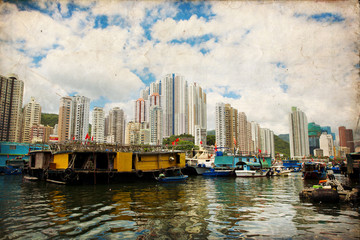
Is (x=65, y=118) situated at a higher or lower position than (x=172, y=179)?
higher

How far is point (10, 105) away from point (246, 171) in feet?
314

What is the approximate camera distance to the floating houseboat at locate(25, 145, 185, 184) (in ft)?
83.1

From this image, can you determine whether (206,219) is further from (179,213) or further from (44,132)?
(44,132)

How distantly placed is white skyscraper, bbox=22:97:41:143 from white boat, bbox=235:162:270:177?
383ft

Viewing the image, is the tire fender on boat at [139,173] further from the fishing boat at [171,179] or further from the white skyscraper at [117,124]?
the white skyscraper at [117,124]

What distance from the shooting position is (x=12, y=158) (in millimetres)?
51875

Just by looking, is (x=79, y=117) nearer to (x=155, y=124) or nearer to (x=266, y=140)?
(x=155, y=124)

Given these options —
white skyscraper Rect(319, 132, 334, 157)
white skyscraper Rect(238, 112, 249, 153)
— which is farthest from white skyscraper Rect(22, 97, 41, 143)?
white skyscraper Rect(319, 132, 334, 157)

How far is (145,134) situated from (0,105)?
72.3 meters

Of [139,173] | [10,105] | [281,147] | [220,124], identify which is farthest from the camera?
[281,147]

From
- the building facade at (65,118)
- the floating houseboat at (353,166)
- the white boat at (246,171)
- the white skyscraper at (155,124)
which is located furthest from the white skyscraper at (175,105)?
the floating houseboat at (353,166)

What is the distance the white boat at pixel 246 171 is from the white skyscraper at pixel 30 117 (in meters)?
117

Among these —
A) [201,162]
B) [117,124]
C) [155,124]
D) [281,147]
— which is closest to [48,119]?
[117,124]

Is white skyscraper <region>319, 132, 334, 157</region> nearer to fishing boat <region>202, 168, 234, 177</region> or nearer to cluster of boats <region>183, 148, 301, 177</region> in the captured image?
cluster of boats <region>183, 148, 301, 177</region>
